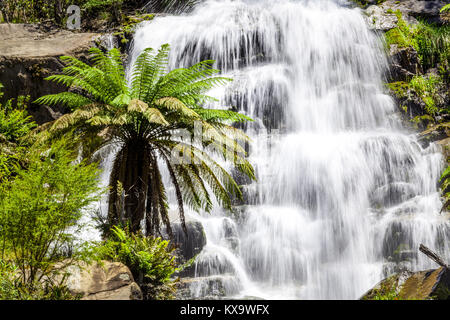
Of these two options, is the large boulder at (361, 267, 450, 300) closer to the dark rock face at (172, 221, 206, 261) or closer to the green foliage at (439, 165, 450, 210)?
the green foliage at (439, 165, 450, 210)

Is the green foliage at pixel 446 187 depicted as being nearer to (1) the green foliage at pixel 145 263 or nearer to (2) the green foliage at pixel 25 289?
(1) the green foliage at pixel 145 263

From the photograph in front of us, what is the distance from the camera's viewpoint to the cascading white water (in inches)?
451

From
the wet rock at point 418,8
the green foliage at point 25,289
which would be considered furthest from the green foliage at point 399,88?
the green foliage at point 25,289

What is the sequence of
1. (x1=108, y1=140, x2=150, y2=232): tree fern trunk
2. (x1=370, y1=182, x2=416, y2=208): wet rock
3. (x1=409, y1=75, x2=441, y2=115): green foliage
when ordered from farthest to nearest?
(x1=409, y1=75, x2=441, y2=115): green foliage < (x1=370, y1=182, x2=416, y2=208): wet rock < (x1=108, y1=140, x2=150, y2=232): tree fern trunk

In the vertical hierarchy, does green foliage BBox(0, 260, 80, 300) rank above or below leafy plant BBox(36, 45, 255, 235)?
below

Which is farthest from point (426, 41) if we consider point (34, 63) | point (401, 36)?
point (34, 63)

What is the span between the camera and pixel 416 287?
693 cm

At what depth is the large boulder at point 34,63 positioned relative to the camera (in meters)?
16.1

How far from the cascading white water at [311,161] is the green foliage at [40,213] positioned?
16.8ft

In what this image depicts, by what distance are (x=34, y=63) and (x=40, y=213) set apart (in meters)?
12.6

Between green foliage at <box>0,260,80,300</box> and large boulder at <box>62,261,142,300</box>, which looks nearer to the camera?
green foliage at <box>0,260,80,300</box>

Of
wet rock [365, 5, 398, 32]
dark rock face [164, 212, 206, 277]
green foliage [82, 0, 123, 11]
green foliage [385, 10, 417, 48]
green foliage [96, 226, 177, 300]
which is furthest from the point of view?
green foliage [82, 0, 123, 11]

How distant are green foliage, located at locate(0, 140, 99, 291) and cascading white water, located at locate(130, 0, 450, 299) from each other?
5107 millimetres

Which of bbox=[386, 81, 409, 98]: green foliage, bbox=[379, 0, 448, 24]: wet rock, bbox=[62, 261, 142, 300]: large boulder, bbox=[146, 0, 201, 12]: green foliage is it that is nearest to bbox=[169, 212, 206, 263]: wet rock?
bbox=[62, 261, 142, 300]: large boulder
